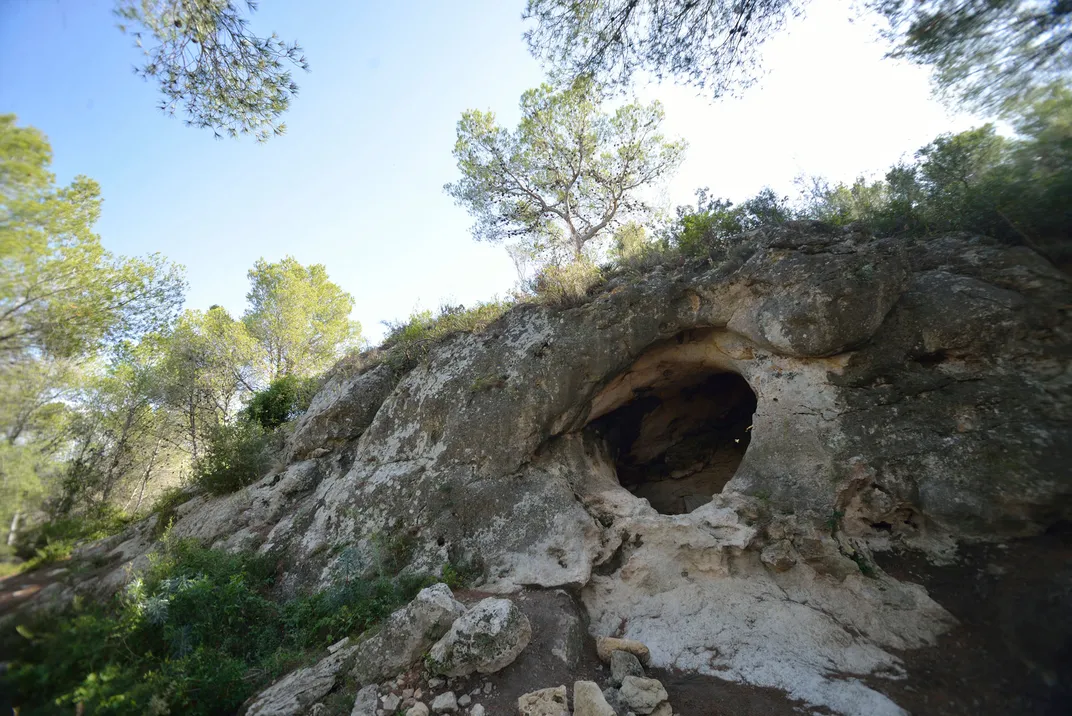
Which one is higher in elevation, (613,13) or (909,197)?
(613,13)

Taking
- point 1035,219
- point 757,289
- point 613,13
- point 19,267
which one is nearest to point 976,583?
point 757,289

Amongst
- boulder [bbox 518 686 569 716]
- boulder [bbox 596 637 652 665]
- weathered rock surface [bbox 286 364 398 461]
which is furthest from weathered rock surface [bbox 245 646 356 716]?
weathered rock surface [bbox 286 364 398 461]

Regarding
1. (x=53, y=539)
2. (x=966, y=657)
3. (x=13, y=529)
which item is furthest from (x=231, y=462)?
(x=966, y=657)

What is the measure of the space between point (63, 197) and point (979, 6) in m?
8.77

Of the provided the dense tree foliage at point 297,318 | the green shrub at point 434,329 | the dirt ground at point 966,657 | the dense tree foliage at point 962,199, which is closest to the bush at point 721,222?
the dense tree foliage at point 962,199

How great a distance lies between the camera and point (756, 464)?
20.1ft

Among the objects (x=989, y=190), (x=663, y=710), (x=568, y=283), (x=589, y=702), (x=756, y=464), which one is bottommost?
(x=663, y=710)

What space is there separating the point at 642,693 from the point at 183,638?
14.8 feet

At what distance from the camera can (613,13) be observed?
5594 millimetres

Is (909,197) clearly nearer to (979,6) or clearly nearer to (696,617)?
(979,6)

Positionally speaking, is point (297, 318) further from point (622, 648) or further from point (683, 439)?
point (622, 648)

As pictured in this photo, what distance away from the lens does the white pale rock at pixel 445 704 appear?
12.8 feet

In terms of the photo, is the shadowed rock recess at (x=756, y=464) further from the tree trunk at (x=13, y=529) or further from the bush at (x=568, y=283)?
the tree trunk at (x=13, y=529)

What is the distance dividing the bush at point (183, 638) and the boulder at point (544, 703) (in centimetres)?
223
